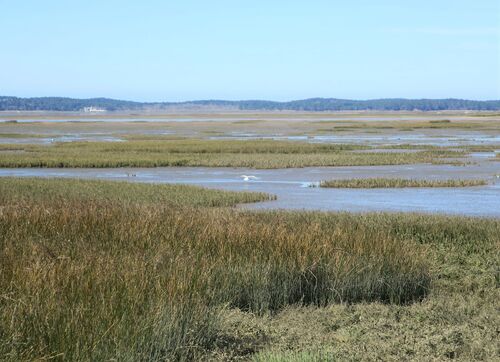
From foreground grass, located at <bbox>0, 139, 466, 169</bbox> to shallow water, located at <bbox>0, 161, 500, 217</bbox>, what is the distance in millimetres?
1864

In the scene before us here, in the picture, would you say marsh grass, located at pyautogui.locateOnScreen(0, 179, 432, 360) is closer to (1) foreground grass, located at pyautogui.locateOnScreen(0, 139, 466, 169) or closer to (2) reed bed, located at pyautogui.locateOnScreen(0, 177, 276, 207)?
(2) reed bed, located at pyautogui.locateOnScreen(0, 177, 276, 207)

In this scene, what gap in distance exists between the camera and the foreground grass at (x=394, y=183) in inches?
1159

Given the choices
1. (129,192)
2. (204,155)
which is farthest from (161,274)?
(204,155)

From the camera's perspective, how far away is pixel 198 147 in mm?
51250

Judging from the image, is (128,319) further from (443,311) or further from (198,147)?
(198,147)

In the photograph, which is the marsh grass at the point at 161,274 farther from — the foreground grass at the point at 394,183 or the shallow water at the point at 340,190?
the foreground grass at the point at 394,183

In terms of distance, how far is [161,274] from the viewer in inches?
380

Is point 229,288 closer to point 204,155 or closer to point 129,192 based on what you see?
point 129,192

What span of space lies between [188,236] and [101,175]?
22.3 m

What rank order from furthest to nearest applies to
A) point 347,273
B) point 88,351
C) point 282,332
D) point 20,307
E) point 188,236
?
1. point 188,236
2. point 347,273
3. point 282,332
4. point 20,307
5. point 88,351

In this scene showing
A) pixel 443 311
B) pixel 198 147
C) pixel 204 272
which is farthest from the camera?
pixel 198 147

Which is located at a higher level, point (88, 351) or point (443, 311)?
point (88, 351)

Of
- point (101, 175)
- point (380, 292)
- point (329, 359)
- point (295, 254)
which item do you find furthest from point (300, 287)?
point (101, 175)

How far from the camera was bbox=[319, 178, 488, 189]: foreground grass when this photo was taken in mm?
29438
